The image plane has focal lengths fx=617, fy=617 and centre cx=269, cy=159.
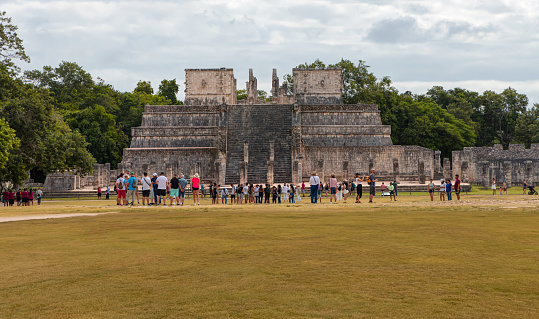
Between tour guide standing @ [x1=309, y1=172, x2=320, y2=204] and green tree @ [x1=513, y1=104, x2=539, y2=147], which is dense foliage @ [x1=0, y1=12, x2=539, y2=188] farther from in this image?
tour guide standing @ [x1=309, y1=172, x2=320, y2=204]

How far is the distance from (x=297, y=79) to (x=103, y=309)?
54.0 meters

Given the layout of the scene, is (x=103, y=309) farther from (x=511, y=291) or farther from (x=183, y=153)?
(x=183, y=153)

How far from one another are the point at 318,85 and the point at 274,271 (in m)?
52.3

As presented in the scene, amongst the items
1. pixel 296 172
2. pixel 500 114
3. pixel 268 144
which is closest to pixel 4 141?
pixel 296 172

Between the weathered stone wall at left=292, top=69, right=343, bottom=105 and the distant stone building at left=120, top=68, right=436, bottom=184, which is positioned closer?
the distant stone building at left=120, top=68, right=436, bottom=184

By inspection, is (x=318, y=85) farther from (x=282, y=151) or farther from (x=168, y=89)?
(x=168, y=89)

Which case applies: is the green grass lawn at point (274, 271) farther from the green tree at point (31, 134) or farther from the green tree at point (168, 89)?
the green tree at point (168, 89)

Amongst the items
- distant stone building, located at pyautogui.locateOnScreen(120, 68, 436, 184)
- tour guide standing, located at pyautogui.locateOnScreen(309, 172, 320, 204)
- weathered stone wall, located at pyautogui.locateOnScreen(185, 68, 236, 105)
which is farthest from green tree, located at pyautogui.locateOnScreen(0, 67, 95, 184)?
weathered stone wall, located at pyautogui.locateOnScreen(185, 68, 236, 105)

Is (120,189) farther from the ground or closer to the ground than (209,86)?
closer to the ground

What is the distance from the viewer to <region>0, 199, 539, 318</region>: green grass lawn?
5.98 m

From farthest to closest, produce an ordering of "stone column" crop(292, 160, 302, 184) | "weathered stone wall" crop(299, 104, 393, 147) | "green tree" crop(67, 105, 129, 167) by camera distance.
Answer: "green tree" crop(67, 105, 129, 167), "weathered stone wall" crop(299, 104, 393, 147), "stone column" crop(292, 160, 302, 184)

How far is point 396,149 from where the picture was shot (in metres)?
48.7

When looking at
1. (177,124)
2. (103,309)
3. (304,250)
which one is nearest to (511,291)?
(304,250)

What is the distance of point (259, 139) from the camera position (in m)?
49.4
